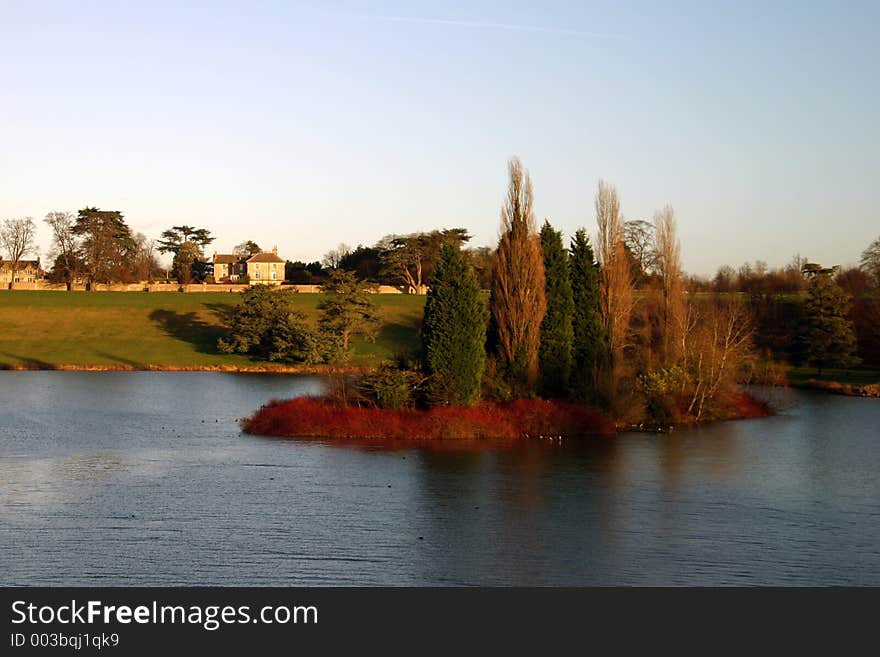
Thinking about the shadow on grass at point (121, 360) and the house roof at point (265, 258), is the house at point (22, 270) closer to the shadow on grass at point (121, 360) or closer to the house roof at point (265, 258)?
the house roof at point (265, 258)

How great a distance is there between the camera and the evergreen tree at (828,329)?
6694 centimetres

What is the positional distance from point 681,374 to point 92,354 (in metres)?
49.3

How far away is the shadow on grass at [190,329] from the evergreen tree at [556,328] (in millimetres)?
42144

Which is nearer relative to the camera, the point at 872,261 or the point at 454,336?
the point at 454,336

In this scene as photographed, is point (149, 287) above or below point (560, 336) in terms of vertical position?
above

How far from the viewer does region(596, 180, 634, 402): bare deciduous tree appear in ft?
148

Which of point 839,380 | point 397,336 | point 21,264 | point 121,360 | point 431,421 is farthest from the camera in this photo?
point 21,264

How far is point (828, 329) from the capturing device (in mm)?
67062

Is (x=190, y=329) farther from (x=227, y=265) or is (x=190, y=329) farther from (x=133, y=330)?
(x=227, y=265)

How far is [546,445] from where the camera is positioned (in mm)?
36938

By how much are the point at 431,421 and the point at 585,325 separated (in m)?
9.69

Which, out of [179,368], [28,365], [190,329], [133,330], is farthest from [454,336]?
[133,330]
